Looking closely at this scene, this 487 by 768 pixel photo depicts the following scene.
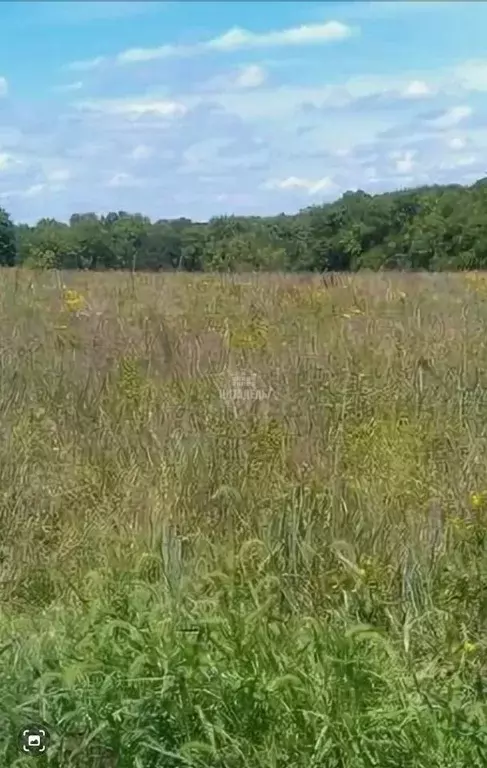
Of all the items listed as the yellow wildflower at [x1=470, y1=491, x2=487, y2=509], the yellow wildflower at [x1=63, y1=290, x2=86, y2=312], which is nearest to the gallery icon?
the yellow wildflower at [x1=470, y1=491, x2=487, y2=509]

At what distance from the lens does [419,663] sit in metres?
3.17

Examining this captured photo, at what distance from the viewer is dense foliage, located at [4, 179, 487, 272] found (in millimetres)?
8109

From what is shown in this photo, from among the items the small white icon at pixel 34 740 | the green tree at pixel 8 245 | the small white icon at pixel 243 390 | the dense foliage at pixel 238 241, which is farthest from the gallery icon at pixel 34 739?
the green tree at pixel 8 245

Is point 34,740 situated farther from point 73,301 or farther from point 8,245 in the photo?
point 8,245

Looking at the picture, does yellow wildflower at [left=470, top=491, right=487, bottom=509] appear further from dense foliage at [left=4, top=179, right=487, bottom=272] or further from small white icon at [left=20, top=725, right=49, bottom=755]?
dense foliage at [left=4, top=179, right=487, bottom=272]

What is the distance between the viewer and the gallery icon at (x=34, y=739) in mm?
2762

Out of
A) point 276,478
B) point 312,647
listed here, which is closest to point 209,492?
point 276,478

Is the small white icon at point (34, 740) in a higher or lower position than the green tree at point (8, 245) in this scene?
lower

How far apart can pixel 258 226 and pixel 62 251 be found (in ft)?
6.01

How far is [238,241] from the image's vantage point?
838 centimetres

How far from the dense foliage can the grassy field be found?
1.36 m

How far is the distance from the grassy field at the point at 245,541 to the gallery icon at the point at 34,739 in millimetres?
23

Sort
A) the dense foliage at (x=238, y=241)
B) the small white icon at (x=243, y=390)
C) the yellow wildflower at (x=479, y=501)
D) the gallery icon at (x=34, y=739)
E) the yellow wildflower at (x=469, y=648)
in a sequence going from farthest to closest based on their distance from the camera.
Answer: the dense foliage at (x=238, y=241) → the small white icon at (x=243, y=390) → the yellow wildflower at (x=479, y=501) → the yellow wildflower at (x=469, y=648) → the gallery icon at (x=34, y=739)

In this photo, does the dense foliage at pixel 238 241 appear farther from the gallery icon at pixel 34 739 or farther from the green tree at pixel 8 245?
the gallery icon at pixel 34 739
